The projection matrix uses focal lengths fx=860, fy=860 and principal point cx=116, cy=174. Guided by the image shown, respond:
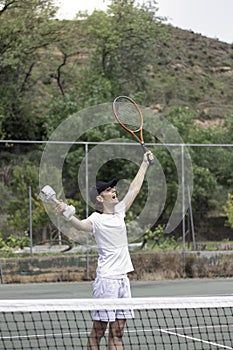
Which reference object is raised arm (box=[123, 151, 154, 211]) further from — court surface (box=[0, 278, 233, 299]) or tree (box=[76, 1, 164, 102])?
tree (box=[76, 1, 164, 102])

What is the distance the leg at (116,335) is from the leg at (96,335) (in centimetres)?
7

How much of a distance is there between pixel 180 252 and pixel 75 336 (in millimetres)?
7235

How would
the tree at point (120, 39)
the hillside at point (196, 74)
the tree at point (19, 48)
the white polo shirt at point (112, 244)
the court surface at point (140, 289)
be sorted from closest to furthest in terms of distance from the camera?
the white polo shirt at point (112, 244)
the court surface at point (140, 289)
the tree at point (19, 48)
the tree at point (120, 39)
the hillside at point (196, 74)

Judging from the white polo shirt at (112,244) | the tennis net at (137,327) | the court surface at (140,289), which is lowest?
the court surface at (140,289)

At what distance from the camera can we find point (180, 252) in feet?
48.8

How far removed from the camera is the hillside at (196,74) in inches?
2005

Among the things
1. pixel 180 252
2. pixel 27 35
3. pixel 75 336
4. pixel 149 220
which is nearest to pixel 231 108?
pixel 27 35

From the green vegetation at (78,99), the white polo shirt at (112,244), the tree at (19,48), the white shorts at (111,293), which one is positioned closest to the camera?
the white shorts at (111,293)

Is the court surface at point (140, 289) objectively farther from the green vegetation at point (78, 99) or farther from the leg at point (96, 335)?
the leg at point (96, 335)

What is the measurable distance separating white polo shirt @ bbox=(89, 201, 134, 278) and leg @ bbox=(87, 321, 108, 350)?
32 cm

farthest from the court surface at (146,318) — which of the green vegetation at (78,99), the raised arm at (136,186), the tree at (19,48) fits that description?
the tree at (19,48)

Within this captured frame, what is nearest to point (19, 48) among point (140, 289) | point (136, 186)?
point (140, 289)

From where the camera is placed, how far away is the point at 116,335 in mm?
5426

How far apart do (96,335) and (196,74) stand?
177 ft
